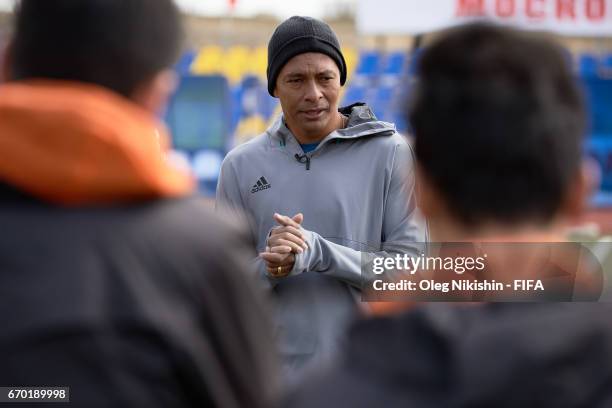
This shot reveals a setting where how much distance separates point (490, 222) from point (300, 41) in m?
2.26

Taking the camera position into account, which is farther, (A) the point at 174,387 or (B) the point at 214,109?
(B) the point at 214,109

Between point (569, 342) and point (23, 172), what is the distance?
32.9 inches

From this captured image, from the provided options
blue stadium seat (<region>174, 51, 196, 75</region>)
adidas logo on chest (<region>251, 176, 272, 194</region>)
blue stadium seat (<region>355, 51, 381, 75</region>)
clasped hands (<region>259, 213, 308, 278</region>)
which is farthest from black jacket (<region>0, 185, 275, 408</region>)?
blue stadium seat (<region>355, 51, 381, 75</region>)

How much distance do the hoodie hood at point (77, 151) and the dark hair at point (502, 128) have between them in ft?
1.42

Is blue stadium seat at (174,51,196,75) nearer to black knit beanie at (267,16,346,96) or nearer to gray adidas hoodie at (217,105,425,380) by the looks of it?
black knit beanie at (267,16,346,96)

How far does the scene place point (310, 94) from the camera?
327 cm

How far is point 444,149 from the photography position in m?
1.17

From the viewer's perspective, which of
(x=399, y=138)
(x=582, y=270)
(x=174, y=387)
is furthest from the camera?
(x=399, y=138)

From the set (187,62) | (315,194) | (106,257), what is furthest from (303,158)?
(187,62)

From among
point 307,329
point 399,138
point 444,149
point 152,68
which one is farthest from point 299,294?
point 444,149

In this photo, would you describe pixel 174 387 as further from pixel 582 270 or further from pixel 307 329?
pixel 307 329

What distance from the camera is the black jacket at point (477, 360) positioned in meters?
1.00

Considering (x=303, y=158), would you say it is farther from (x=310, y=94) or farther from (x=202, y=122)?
(x=202, y=122)

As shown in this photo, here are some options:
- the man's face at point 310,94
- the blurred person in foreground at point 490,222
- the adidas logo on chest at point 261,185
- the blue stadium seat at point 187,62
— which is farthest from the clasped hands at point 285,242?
the blue stadium seat at point 187,62
